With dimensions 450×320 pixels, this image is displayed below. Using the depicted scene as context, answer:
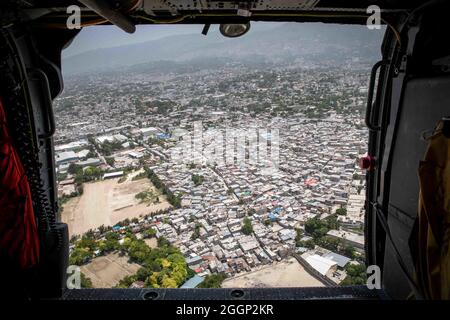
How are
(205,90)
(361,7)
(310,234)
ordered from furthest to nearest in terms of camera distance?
1. (205,90)
2. (310,234)
3. (361,7)

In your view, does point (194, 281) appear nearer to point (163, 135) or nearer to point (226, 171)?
point (226, 171)

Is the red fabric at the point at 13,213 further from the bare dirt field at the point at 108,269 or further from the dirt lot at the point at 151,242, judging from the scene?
the dirt lot at the point at 151,242

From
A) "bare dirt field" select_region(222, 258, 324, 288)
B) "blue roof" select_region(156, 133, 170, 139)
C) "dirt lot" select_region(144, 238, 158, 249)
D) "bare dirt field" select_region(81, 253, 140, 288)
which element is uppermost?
"blue roof" select_region(156, 133, 170, 139)

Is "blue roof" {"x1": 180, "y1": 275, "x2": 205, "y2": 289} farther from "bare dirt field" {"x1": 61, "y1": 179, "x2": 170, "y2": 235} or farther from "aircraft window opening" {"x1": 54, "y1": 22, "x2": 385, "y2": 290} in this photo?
"bare dirt field" {"x1": 61, "y1": 179, "x2": 170, "y2": 235}

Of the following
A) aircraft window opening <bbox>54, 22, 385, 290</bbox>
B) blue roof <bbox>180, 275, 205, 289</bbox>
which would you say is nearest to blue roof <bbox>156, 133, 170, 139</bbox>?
aircraft window opening <bbox>54, 22, 385, 290</bbox>
